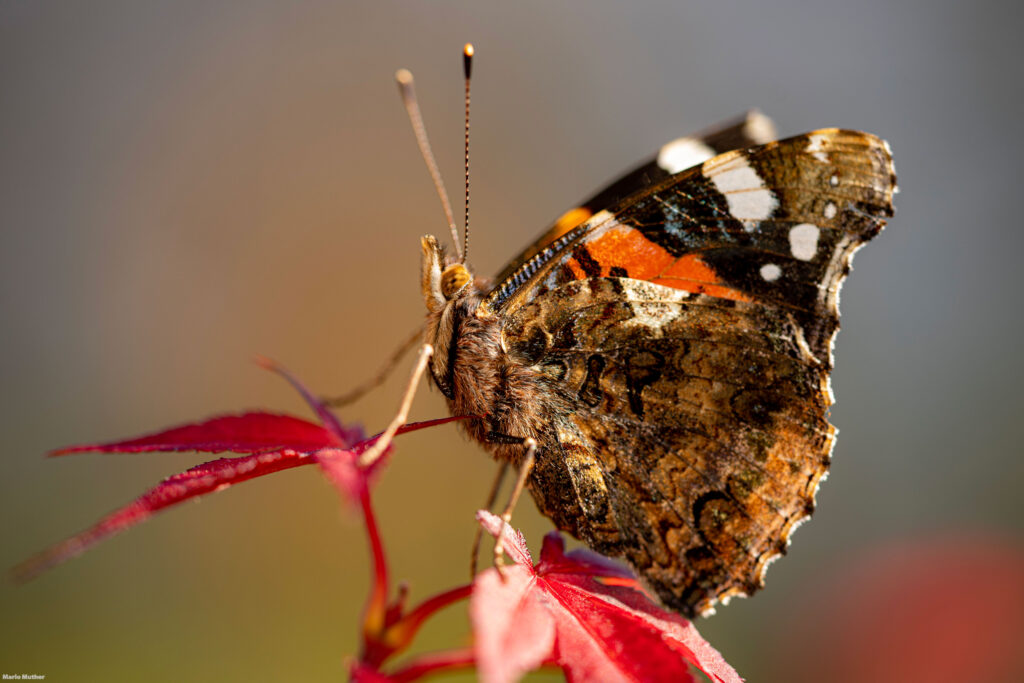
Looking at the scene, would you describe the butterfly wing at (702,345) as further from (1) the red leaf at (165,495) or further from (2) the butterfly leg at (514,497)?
(1) the red leaf at (165,495)

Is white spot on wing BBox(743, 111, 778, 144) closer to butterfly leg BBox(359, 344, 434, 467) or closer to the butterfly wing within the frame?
the butterfly wing

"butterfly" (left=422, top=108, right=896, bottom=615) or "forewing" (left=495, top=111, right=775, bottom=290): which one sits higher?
"forewing" (left=495, top=111, right=775, bottom=290)

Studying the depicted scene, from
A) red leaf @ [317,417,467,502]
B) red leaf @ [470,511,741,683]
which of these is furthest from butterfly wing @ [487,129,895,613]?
red leaf @ [317,417,467,502]

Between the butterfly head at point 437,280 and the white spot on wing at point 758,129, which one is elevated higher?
the white spot on wing at point 758,129

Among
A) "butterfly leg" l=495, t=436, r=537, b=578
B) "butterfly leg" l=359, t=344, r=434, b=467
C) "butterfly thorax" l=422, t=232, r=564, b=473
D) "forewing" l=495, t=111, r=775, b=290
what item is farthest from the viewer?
"forewing" l=495, t=111, r=775, b=290

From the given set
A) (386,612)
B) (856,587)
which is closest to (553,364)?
(386,612)

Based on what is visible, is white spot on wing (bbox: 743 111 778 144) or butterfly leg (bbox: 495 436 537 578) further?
white spot on wing (bbox: 743 111 778 144)

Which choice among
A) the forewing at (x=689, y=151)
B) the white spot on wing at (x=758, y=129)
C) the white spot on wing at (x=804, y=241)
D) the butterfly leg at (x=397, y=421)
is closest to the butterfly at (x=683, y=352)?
the white spot on wing at (x=804, y=241)
